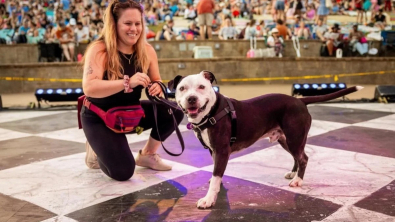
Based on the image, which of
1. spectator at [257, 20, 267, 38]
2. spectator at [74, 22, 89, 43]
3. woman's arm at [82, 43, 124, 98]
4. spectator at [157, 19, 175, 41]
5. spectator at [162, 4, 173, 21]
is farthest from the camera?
spectator at [162, 4, 173, 21]

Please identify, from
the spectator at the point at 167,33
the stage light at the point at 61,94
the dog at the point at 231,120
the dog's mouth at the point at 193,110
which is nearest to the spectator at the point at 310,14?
the spectator at the point at 167,33

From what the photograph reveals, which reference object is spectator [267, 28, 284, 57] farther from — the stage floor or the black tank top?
the black tank top

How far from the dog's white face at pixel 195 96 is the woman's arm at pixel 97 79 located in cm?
61

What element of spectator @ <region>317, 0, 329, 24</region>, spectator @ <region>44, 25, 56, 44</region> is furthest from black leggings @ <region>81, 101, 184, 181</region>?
spectator @ <region>317, 0, 329, 24</region>

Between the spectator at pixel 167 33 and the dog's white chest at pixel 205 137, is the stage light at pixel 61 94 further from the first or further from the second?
the spectator at pixel 167 33

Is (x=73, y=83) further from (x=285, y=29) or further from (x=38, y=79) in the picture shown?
(x=285, y=29)

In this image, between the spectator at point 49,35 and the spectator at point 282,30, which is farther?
the spectator at point 282,30

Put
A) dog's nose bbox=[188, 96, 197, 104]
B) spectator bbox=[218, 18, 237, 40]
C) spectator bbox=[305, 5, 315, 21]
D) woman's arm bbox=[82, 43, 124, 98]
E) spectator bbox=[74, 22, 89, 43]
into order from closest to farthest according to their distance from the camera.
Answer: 1. dog's nose bbox=[188, 96, 197, 104]
2. woman's arm bbox=[82, 43, 124, 98]
3. spectator bbox=[74, 22, 89, 43]
4. spectator bbox=[218, 18, 237, 40]
5. spectator bbox=[305, 5, 315, 21]

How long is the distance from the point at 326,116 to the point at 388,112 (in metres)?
0.96

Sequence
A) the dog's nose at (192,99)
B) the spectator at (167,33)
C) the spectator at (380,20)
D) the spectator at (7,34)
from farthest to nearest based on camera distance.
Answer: the spectator at (380,20), the spectator at (167,33), the spectator at (7,34), the dog's nose at (192,99)

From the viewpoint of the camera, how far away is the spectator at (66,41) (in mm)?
11781

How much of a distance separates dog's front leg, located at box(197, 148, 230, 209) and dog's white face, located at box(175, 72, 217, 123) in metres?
0.27

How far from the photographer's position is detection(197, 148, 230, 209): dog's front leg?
9.46 ft

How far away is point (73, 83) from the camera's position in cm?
1066
